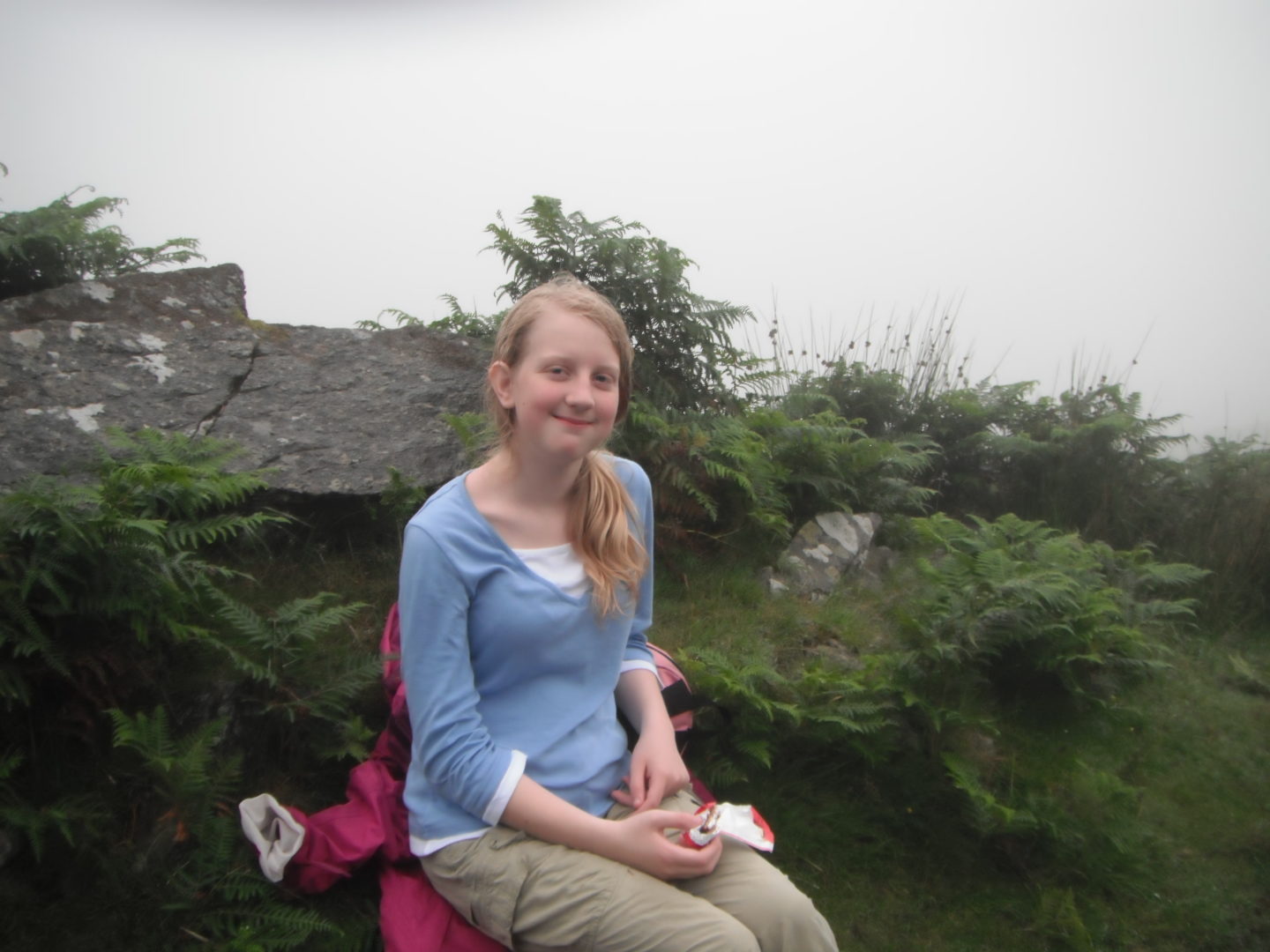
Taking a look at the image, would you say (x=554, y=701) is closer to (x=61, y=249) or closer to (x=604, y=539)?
(x=604, y=539)

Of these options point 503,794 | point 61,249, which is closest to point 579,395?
point 503,794

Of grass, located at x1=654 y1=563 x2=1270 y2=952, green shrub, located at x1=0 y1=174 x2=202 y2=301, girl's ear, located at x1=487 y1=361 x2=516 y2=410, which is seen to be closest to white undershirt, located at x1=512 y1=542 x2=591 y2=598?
girl's ear, located at x1=487 y1=361 x2=516 y2=410

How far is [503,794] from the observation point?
6.29ft

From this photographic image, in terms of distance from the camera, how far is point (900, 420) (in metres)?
6.53

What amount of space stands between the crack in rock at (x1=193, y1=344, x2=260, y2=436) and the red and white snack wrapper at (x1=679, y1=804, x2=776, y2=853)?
9.21ft

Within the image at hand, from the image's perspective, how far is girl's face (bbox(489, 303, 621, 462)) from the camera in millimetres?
2096

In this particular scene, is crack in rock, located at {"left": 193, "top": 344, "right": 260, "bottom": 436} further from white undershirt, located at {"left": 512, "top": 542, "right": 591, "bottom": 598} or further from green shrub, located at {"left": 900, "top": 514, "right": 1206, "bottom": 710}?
green shrub, located at {"left": 900, "top": 514, "right": 1206, "bottom": 710}

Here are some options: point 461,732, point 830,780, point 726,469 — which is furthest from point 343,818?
point 726,469

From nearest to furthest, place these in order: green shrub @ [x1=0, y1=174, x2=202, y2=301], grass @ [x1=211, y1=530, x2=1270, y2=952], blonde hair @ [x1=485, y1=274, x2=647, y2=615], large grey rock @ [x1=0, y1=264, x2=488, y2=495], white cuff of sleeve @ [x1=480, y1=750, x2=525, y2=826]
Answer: white cuff of sleeve @ [x1=480, y1=750, x2=525, y2=826] < blonde hair @ [x1=485, y1=274, x2=647, y2=615] < grass @ [x1=211, y1=530, x2=1270, y2=952] < large grey rock @ [x1=0, y1=264, x2=488, y2=495] < green shrub @ [x1=0, y1=174, x2=202, y2=301]

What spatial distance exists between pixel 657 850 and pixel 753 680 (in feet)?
4.91

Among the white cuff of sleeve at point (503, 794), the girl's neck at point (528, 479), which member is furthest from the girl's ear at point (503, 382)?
the white cuff of sleeve at point (503, 794)

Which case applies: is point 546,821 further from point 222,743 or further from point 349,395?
point 349,395

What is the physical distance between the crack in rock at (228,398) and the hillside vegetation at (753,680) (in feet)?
1.22

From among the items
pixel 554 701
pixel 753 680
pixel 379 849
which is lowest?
pixel 379 849
